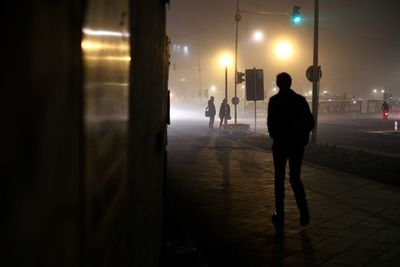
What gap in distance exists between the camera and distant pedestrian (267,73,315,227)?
6.00 meters

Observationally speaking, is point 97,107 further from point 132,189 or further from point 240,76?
point 240,76

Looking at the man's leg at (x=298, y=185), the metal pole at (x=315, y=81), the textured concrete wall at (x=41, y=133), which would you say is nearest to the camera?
the textured concrete wall at (x=41, y=133)

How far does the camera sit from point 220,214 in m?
6.88

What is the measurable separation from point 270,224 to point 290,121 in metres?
1.34

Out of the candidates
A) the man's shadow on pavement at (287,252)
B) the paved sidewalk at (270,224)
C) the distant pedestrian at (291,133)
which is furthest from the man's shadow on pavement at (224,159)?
the man's shadow on pavement at (287,252)

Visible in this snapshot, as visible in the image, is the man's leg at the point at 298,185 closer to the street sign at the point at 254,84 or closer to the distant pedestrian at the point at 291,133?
the distant pedestrian at the point at 291,133

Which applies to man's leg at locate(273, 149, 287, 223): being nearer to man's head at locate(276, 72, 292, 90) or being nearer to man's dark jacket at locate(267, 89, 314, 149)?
man's dark jacket at locate(267, 89, 314, 149)

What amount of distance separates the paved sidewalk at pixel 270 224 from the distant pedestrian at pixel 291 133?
0.47 m

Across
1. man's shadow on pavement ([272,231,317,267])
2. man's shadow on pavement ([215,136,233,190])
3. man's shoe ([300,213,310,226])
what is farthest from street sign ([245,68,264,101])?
man's shadow on pavement ([272,231,317,267])

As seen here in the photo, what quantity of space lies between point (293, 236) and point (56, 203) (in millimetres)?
5076

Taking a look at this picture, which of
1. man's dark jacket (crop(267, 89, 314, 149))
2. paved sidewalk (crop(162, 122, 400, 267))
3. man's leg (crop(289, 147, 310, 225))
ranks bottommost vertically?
paved sidewalk (crop(162, 122, 400, 267))

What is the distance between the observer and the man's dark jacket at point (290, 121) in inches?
236

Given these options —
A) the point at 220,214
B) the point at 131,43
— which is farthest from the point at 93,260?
the point at 220,214

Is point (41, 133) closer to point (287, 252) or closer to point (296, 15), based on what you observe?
point (287, 252)
